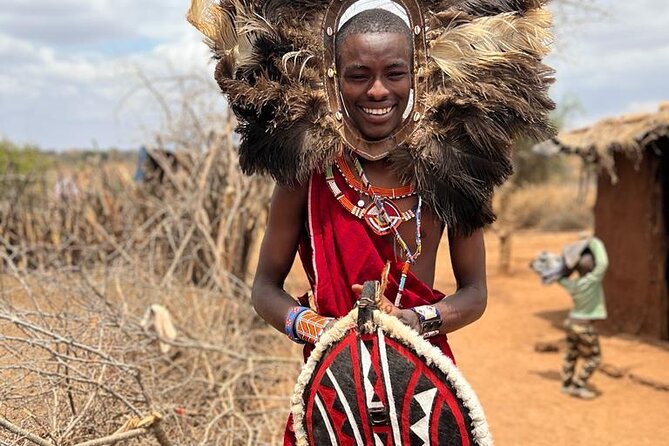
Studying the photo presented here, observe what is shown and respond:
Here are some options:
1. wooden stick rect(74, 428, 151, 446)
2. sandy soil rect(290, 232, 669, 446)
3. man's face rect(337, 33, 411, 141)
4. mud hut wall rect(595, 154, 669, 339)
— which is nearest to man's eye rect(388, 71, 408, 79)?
man's face rect(337, 33, 411, 141)

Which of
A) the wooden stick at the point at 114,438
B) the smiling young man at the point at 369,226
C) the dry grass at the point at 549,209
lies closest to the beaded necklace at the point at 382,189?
the smiling young man at the point at 369,226

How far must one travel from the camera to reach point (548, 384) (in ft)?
21.8

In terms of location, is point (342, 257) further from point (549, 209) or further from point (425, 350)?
point (549, 209)

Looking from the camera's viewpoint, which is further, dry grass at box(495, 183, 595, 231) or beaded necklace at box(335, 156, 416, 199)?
dry grass at box(495, 183, 595, 231)

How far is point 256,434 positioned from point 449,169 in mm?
2561

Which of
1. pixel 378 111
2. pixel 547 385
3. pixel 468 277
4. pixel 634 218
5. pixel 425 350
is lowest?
pixel 547 385

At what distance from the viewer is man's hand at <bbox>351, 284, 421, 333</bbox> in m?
1.59

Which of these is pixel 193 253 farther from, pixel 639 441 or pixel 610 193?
pixel 610 193

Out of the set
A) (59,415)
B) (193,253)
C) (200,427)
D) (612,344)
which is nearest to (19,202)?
(193,253)

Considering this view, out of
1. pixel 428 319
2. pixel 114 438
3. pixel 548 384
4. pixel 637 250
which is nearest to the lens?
pixel 428 319

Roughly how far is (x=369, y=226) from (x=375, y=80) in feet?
1.17

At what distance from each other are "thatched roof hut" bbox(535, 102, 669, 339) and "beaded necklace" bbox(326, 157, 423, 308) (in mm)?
6436

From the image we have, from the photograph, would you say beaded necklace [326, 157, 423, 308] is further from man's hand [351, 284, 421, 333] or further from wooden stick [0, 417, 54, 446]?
wooden stick [0, 417, 54, 446]

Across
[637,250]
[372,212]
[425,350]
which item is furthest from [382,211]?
[637,250]
